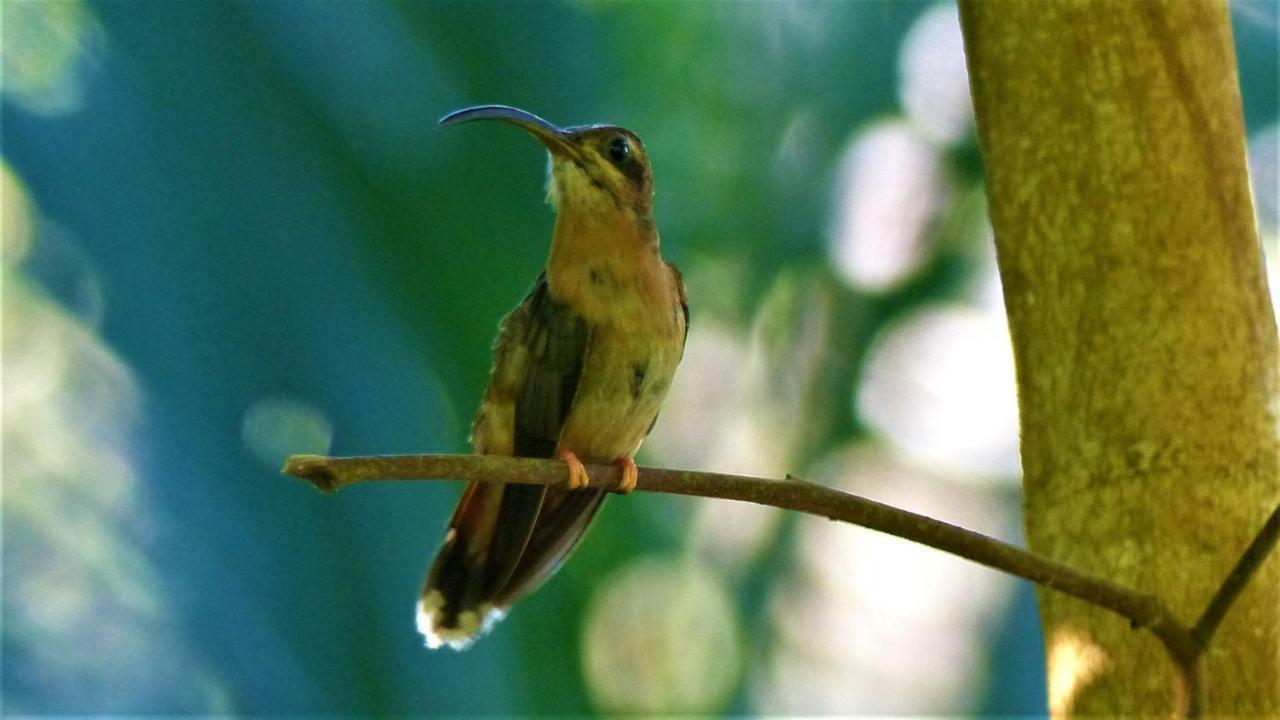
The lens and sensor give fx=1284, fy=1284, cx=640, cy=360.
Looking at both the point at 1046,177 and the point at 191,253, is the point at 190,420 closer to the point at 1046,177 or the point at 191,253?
the point at 191,253

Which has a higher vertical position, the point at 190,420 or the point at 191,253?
the point at 191,253

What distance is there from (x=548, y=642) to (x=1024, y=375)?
3836 mm

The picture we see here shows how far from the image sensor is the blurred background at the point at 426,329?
5309 mm

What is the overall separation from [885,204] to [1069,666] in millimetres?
4312

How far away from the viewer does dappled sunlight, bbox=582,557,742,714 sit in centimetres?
593

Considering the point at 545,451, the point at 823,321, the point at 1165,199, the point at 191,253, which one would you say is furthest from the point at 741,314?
the point at 1165,199

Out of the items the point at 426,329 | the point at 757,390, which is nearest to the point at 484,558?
the point at 426,329

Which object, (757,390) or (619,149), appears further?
(757,390)

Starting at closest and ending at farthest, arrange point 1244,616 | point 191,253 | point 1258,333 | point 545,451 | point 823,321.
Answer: point 1244,616
point 1258,333
point 545,451
point 191,253
point 823,321

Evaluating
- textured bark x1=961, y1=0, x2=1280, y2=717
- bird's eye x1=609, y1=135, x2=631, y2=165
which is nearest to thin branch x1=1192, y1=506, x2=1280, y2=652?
textured bark x1=961, y1=0, x2=1280, y2=717

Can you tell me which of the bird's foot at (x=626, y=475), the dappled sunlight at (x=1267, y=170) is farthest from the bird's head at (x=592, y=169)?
Answer: the dappled sunlight at (x=1267, y=170)

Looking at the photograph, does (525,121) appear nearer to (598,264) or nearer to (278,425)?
(598,264)

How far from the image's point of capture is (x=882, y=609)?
720 cm

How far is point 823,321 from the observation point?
617cm
